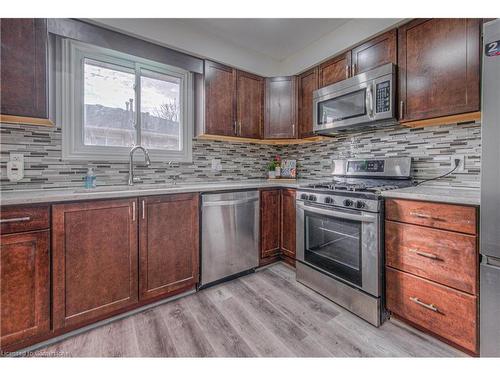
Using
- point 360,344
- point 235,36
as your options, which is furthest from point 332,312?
point 235,36

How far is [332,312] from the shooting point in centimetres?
178

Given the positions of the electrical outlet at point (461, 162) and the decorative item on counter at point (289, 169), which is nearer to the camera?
the electrical outlet at point (461, 162)

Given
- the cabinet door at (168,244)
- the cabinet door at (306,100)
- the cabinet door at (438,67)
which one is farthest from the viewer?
the cabinet door at (306,100)

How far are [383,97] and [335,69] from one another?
26.5 inches

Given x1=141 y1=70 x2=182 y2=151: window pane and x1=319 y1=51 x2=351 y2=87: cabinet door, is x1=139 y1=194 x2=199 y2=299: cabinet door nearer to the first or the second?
x1=141 y1=70 x2=182 y2=151: window pane

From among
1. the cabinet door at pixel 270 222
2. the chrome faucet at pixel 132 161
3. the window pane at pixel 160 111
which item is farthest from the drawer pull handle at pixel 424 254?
the window pane at pixel 160 111

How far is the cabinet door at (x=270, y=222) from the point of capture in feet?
8.20

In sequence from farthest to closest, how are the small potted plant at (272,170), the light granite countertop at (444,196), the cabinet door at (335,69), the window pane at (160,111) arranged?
the small potted plant at (272,170), the window pane at (160,111), the cabinet door at (335,69), the light granite countertop at (444,196)

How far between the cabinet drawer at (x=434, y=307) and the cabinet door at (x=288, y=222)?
1010mm

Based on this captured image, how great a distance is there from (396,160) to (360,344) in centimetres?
148

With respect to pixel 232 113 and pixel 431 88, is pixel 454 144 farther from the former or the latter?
pixel 232 113

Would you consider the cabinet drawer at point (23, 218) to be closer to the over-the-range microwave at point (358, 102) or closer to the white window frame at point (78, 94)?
the white window frame at point (78, 94)

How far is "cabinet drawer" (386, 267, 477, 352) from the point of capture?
1299mm

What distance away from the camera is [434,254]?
142cm
